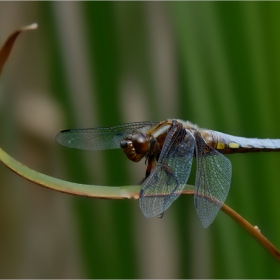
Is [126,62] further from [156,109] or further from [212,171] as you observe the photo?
[212,171]

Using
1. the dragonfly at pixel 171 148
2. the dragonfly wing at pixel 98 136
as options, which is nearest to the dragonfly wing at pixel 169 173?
the dragonfly at pixel 171 148

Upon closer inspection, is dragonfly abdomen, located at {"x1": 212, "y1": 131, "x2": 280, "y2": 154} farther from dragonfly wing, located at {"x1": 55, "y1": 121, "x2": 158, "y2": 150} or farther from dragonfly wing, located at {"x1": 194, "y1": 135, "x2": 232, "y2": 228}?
dragonfly wing, located at {"x1": 55, "y1": 121, "x2": 158, "y2": 150}

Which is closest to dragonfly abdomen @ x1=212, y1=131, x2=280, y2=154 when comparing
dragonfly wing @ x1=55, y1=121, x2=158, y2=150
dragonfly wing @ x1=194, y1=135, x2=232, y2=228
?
dragonfly wing @ x1=194, y1=135, x2=232, y2=228

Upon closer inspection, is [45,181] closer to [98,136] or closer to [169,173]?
[169,173]

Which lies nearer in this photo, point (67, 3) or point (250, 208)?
point (250, 208)

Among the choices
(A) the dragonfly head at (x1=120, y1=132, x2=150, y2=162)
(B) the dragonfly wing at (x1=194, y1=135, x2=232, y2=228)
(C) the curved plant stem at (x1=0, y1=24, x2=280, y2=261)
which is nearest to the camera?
(C) the curved plant stem at (x1=0, y1=24, x2=280, y2=261)

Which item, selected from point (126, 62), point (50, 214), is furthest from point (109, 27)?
point (50, 214)
